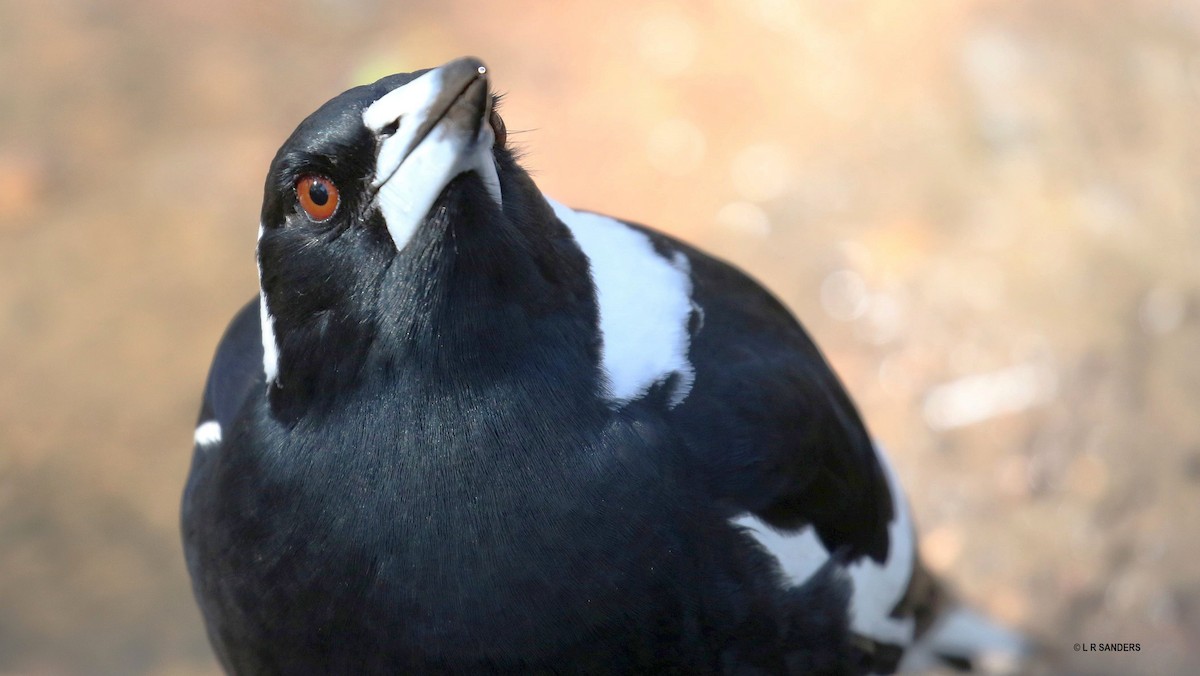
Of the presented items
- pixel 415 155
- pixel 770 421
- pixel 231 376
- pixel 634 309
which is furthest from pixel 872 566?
pixel 415 155

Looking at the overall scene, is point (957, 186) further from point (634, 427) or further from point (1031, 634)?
point (634, 427)

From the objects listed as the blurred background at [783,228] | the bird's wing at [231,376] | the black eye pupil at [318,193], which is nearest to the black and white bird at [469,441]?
the black eye pupil at [318,193]

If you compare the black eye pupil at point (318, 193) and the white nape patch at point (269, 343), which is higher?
the black eye pupil at point (318, 193)

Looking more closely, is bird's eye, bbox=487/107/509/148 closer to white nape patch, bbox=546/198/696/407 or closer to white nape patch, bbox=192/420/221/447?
white nape patch, bbox=546/198/696/407

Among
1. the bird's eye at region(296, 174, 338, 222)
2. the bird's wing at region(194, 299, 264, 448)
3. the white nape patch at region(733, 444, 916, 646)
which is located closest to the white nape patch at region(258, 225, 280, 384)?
the bird's eye at region(296, 174, 338, 222)

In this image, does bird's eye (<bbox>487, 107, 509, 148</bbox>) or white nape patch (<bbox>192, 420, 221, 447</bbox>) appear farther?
white nape patch (<bbox>192, 420, 221, 447</bbox>)

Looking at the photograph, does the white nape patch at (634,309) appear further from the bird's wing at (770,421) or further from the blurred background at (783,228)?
the blurred background at (783,228)

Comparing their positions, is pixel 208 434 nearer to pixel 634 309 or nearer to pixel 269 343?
pixel 269 343
